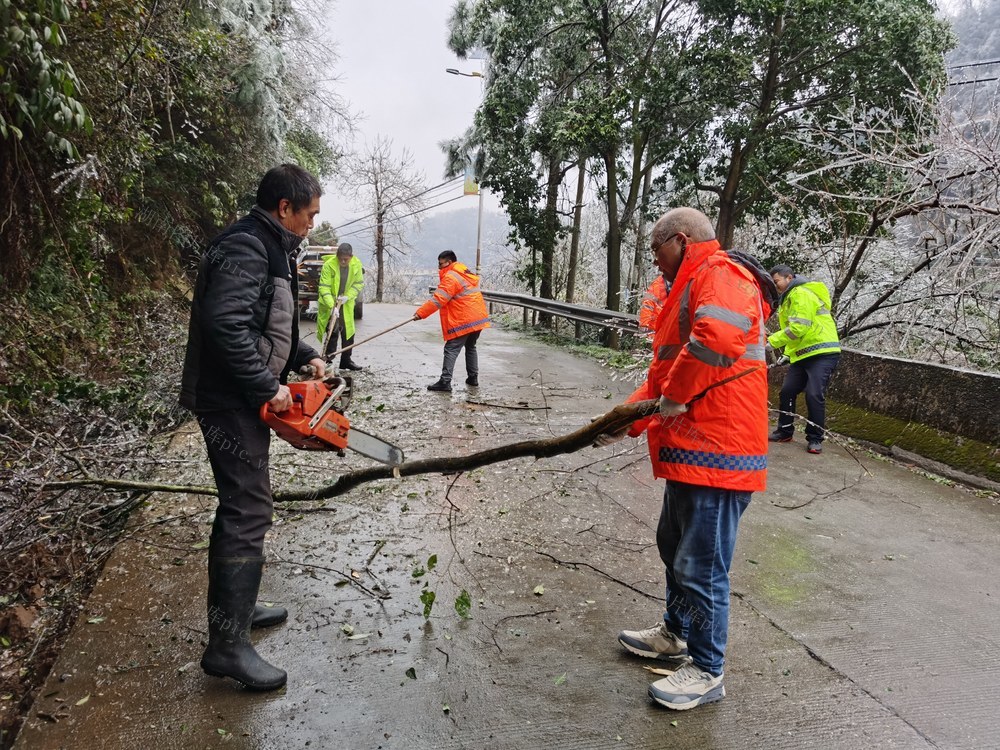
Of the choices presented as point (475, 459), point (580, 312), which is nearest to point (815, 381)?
Result: point (475, 459)

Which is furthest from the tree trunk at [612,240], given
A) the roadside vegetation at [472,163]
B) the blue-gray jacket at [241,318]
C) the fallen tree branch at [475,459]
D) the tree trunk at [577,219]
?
the blue-gray jacket at [241,318]

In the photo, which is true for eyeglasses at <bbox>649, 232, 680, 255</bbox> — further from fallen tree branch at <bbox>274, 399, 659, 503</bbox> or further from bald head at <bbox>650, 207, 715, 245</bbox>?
fallen tree branch at <bbox>274, 399, 659, 503</bbox>

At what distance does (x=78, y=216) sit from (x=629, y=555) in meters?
6.22

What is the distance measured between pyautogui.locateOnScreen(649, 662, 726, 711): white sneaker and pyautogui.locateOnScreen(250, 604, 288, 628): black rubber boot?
1683 mm

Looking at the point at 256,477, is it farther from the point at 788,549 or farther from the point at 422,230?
the point at 422,230

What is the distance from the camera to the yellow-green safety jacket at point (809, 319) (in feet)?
19.8

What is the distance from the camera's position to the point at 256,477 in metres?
2.54

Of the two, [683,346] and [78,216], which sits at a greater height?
[78,216]

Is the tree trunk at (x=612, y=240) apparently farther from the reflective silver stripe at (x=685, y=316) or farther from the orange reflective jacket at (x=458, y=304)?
the reflective silver stripe at (x=685, y=316)

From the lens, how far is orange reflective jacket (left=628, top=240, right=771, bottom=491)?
7.57 ft

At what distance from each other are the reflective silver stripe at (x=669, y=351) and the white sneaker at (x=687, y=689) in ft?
4.14

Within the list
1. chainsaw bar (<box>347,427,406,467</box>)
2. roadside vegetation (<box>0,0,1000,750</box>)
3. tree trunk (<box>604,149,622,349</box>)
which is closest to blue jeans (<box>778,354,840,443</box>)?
roadside vegetation (<box>0,0,1000,750</box>)

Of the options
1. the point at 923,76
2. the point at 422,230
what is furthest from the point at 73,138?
the point at 422,230

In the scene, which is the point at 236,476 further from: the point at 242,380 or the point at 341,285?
the point at 341,285
